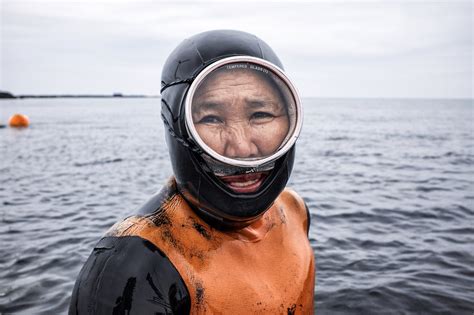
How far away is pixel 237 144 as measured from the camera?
1771 millimetres

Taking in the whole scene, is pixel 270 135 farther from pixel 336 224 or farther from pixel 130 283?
pixel 336 224

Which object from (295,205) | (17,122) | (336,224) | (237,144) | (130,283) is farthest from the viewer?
(17,122)

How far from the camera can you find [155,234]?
1788 mm

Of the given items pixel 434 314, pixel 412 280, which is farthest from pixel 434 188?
pixel 434 314

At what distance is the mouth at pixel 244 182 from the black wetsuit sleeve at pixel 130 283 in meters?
0.40

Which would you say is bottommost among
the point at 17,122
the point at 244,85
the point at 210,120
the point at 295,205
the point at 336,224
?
the point at 17,122

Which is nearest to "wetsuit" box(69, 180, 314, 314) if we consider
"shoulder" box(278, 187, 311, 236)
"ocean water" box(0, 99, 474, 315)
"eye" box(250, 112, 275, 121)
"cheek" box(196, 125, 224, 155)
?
"shoulder" box(278, 187, 311, 236)

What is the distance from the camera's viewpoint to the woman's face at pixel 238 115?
1.77 metres

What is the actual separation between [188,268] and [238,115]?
2.22ft

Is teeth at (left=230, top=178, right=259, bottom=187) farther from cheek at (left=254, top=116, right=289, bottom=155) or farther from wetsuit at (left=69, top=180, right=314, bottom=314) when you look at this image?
wetsuit at (left=69, top=180, right=314, bottom=314)

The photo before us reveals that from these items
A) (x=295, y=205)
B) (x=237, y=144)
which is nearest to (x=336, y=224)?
(x=295, y=205)

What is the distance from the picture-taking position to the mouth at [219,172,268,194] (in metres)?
1.79

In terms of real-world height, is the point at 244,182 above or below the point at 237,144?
below

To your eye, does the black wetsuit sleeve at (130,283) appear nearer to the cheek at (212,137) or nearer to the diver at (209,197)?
the diver at (209,197)
